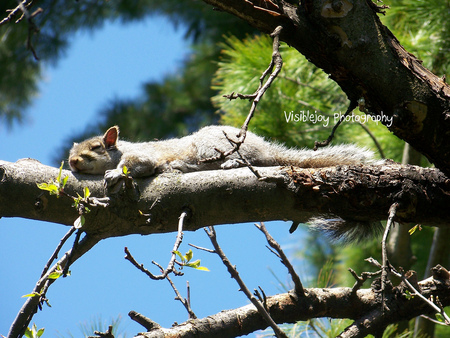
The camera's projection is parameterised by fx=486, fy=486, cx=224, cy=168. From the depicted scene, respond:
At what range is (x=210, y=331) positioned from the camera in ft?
5.05

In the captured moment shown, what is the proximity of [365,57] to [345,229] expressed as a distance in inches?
24.5

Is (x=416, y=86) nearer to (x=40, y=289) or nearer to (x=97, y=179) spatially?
(x=97, y=179)

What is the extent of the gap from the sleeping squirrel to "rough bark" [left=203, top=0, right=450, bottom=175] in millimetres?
400

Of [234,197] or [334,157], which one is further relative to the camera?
[334,157]

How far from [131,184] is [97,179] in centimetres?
17

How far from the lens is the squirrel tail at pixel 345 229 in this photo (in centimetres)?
168

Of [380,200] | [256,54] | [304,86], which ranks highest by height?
[256,54]

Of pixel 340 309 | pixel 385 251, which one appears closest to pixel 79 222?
pixel 385 251

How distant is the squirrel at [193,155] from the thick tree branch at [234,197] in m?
0.35

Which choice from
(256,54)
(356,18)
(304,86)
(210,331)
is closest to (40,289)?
(210,331)

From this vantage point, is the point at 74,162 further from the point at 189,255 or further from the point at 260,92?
the point at 260,92

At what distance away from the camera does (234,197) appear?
1.44 metres

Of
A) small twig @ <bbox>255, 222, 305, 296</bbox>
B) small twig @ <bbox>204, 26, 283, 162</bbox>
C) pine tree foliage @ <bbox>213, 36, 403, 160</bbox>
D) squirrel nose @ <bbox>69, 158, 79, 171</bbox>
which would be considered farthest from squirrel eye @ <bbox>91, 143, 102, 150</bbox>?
small twig @ <bbox>204, 26, 283, 162</bbox>

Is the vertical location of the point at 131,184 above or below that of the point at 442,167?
above
